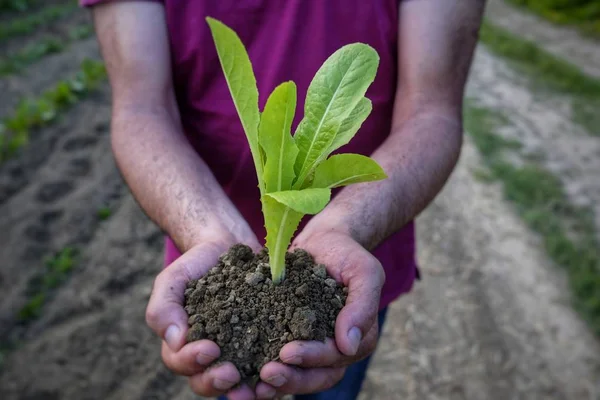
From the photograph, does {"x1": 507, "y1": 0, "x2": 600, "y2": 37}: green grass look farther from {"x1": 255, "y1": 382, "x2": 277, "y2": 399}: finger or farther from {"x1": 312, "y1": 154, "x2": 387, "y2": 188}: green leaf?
{"x1": 255, "y1": 382, "x2": 277, "y2": 399}: finger

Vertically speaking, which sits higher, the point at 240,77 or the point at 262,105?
the point at 240,77

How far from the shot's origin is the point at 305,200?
0.94m

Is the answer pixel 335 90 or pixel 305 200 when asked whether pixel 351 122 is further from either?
pixel 305 200

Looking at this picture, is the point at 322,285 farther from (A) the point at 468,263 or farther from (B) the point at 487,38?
(B) the point at 487,38

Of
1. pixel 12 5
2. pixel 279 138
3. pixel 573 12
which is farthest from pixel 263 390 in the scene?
pixel 12 5

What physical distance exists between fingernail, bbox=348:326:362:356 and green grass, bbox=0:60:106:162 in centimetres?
392

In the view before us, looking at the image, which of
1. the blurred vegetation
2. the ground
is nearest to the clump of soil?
the ground

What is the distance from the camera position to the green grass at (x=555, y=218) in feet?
10.6

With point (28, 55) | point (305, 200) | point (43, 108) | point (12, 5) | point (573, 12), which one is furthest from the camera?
point (12, 5)

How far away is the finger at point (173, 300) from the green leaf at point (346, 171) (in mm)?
317

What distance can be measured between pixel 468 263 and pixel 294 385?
2.61 m

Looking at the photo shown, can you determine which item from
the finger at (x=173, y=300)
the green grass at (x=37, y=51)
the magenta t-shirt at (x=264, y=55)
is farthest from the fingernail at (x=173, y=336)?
the green grass at (x=37, y=51)

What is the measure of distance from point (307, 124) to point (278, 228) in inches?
8.7

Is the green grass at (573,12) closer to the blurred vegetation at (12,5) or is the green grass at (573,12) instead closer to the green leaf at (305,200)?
the green leaf at (305,200)
